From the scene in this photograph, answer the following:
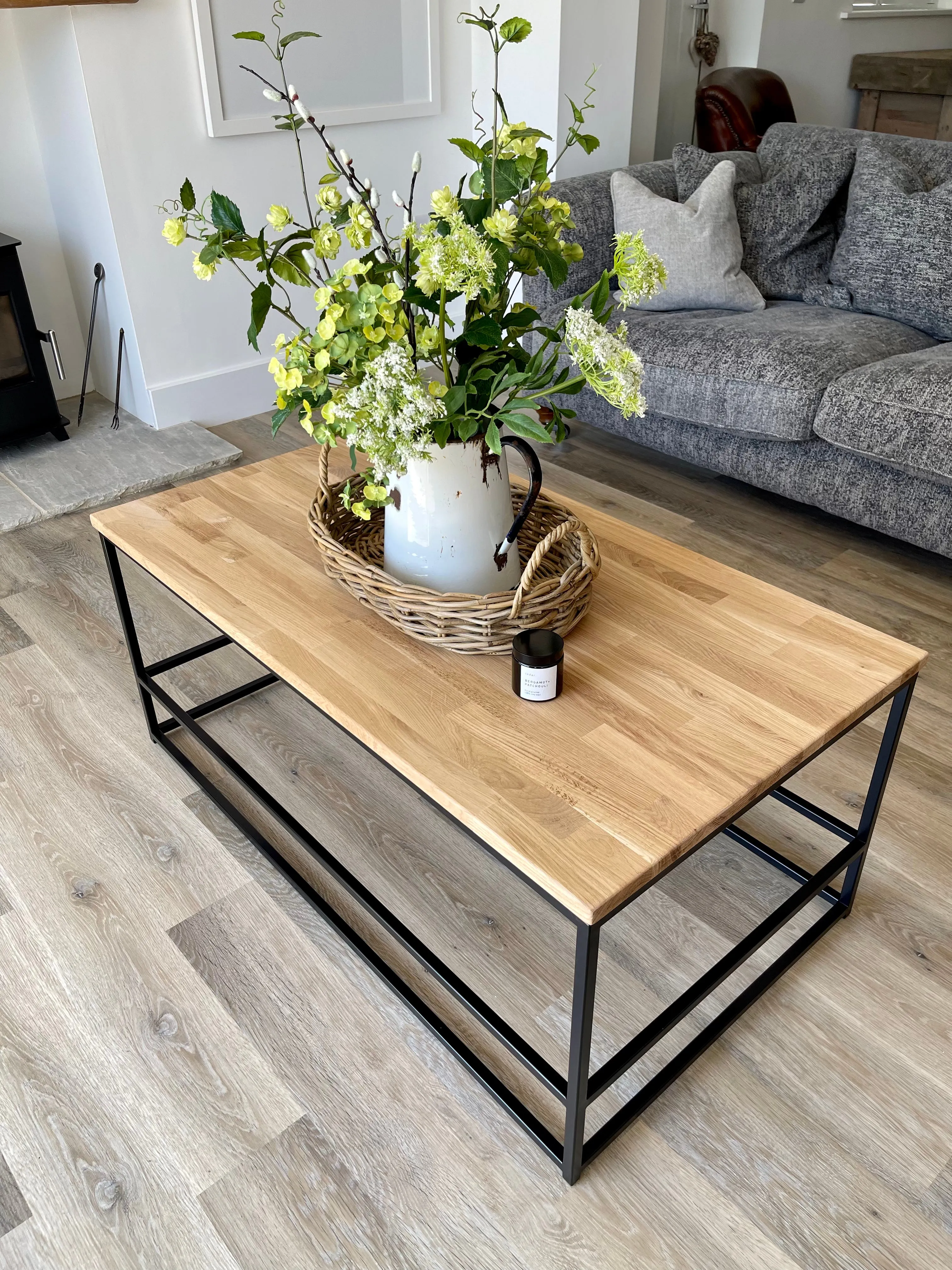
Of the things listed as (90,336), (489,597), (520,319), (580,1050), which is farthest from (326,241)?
(90,336)

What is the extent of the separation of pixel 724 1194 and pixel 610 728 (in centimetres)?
58

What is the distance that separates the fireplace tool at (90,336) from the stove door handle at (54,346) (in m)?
0.08

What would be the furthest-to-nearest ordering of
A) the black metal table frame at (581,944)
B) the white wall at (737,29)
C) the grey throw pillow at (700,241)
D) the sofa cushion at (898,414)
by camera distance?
the white wall at (737,29) < the grey throw pillow at (700,241) < the sofa cushion at (898,414) < the black metal table frame at (581,944)

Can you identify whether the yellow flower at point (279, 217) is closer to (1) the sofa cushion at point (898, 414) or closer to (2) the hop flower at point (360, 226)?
(2) the hop flower at point (360, 226)

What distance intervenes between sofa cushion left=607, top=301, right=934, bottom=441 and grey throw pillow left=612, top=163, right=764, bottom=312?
0.18 feet

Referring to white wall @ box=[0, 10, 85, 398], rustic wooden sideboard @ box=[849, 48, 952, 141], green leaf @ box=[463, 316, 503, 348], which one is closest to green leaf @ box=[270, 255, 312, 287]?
green leaf @ box=[463, 316, 503, 348]

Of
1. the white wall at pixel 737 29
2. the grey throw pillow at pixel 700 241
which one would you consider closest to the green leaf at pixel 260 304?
the grey throw pillow at pixel 700 241

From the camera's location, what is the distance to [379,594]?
127 cm

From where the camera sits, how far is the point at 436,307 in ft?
3.71

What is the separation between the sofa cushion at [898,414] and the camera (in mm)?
2123

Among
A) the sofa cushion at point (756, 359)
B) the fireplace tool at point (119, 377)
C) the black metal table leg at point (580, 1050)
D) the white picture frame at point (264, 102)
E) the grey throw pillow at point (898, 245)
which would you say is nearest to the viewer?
the black metal table leg at point (580, 1050)

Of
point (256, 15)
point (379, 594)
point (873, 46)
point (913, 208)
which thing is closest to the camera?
point (379, 594)

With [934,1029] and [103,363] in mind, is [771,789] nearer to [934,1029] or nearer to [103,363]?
[934,1029]

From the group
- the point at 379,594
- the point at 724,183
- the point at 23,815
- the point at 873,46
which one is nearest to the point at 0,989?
the point at 23,815
